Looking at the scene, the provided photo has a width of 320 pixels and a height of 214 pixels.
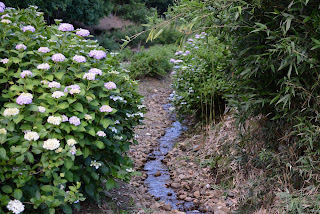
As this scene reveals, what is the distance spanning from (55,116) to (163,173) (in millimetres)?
2079

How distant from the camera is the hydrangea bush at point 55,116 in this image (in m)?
1.73

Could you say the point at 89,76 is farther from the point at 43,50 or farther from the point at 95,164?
the point at 95,164

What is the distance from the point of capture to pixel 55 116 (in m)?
1.86

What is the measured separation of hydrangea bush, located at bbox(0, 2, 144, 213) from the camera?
173 centimetres

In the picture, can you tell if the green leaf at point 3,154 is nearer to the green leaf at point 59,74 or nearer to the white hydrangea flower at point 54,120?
the white hydrangea flower at point 54,120

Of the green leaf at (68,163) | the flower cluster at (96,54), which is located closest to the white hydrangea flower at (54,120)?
the green leaf at (68,163)

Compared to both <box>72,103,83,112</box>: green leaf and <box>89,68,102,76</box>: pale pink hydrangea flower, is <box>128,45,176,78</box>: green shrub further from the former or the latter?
<box>72,103,83,112</box>: green leaf

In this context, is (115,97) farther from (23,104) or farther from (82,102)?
(23,104)

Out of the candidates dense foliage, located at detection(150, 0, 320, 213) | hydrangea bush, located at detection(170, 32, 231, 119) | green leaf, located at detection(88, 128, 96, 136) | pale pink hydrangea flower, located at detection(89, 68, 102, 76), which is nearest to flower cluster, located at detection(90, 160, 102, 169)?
green leaf, located at detection(88, 128, 96, 136)

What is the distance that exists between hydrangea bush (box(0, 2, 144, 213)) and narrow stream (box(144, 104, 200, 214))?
877 millimetres

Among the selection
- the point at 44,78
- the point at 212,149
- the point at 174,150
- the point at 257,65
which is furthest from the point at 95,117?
the point at 174,150

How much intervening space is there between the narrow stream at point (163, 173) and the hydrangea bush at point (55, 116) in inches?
34.5

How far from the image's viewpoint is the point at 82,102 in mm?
2076

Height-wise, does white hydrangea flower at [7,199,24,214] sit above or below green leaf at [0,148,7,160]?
below
